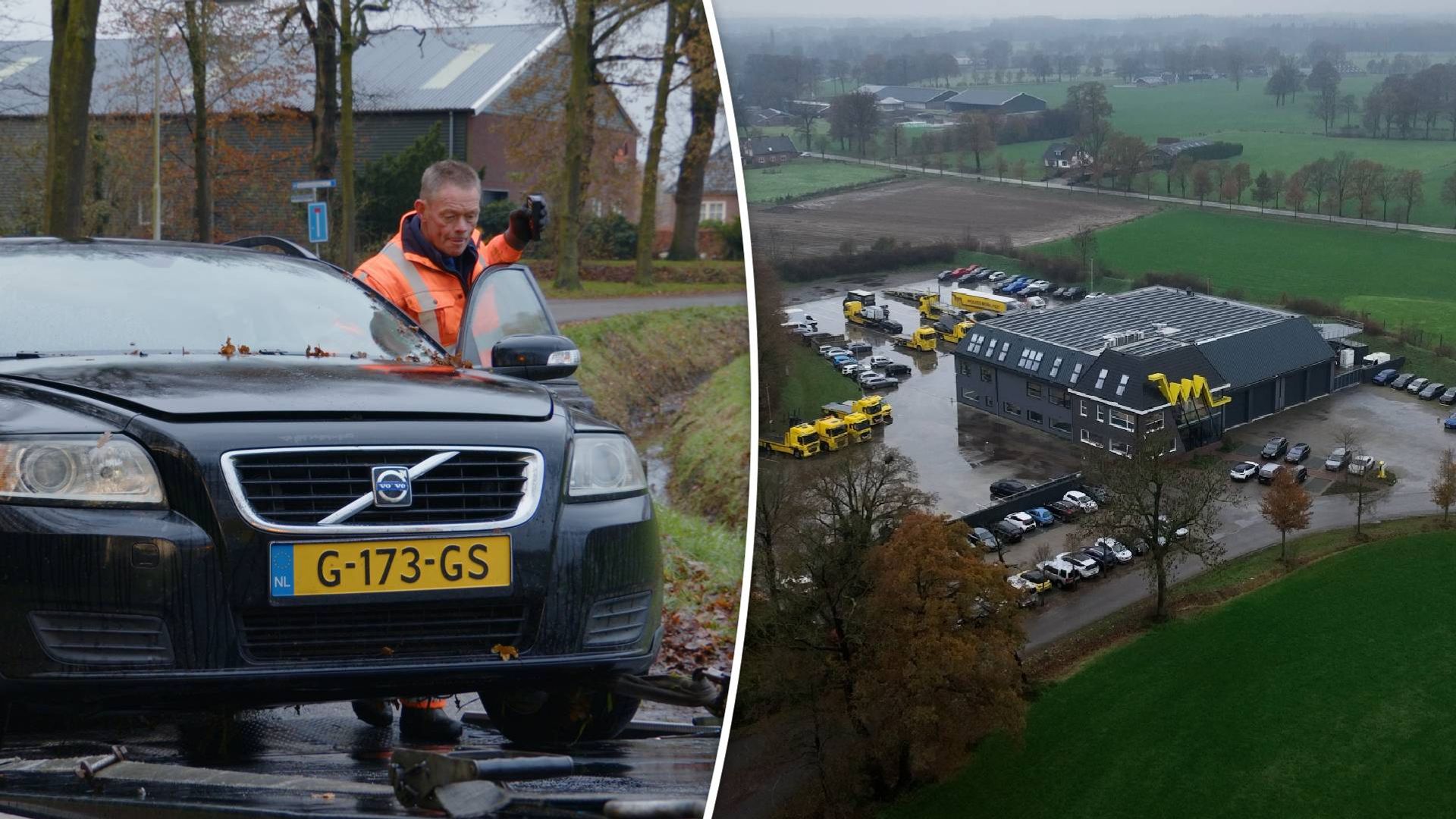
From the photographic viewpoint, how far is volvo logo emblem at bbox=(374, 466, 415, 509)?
2.12 m

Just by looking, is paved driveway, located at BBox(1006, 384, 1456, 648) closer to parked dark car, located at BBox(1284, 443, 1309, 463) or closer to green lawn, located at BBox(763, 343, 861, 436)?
parked dark car, located at BBox(1284, 443, 1309, 463)

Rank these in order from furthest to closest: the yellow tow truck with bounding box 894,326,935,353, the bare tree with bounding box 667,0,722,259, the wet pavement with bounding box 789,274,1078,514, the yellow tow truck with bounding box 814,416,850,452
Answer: the yellow tow truck with bounding box 894,326,935,353 → the wet pavement with bounding box 789,274,1078,514 → the yellow tow truck with bounding box 814,416,850,452 → the bare tree with bounding box 667,0,722,259

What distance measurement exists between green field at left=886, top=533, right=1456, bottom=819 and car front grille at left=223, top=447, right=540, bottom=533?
410 inches

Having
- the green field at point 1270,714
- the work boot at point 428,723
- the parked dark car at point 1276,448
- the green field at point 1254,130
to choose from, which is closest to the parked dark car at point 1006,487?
the green field at point 1270,714

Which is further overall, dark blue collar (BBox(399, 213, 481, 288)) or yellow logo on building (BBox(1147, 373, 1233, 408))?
yellow logo on building (BBox(1147, 373, 1233, 408))

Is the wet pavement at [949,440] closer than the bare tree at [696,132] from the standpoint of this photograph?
No

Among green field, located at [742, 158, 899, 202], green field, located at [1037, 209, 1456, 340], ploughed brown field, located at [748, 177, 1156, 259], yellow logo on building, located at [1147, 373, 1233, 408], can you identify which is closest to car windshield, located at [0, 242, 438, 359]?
green field, located at [742, 158, 899, 202]

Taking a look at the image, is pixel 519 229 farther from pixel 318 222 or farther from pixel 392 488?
pixel 392 488

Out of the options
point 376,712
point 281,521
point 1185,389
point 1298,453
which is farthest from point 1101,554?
point 281,521

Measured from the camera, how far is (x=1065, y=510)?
11805 mm

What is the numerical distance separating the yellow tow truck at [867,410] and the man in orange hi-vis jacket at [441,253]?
23.2ft

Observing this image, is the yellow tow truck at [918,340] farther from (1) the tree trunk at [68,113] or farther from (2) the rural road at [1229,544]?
(1) the tree trunk at [68,113]

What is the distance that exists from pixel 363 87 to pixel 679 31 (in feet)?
2.33

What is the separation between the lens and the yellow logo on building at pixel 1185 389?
11219 millimetres
